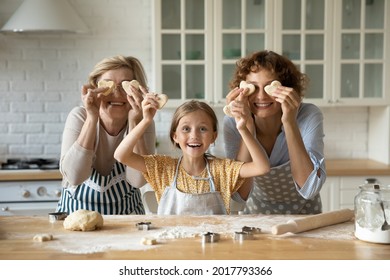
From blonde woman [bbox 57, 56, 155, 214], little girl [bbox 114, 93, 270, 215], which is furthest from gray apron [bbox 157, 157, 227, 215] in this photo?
blonde woman [bbox 57, 56, 155, 214]

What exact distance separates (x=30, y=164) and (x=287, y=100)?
93.0 inches

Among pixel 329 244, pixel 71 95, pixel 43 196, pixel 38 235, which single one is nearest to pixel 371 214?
pixel 329 244

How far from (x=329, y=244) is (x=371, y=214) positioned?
0.51ft

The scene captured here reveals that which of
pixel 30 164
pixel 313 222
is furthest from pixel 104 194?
pixel 30 164

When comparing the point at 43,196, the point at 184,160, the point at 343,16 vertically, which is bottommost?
the point at 43,196

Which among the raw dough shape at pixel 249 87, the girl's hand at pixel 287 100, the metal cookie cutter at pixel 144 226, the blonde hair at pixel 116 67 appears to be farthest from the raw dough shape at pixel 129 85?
the metal cookie cutter at pixel 144 226

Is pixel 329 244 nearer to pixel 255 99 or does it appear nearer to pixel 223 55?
pixel 255 99

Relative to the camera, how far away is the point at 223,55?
13.2 ft

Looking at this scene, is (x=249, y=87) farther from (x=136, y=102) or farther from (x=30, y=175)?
(x=30, y=175)

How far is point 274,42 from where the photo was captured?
401 cm

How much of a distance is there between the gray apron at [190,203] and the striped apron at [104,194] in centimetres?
22

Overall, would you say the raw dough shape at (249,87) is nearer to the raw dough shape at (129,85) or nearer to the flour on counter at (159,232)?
the raw dough shape at (129,85)

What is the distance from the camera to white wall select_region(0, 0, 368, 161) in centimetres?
418

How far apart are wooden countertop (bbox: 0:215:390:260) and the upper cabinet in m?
2.32
